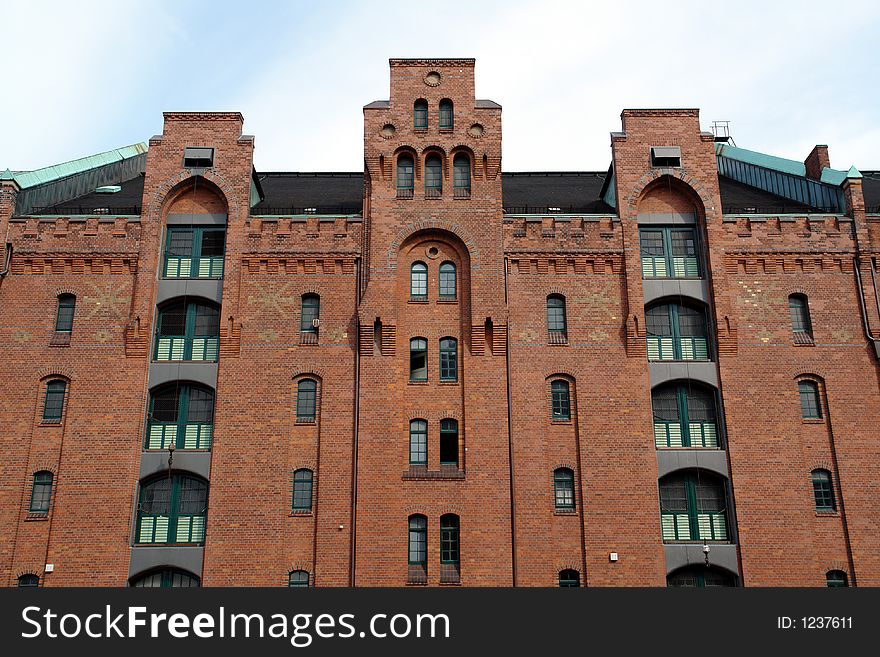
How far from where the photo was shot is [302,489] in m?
31.1

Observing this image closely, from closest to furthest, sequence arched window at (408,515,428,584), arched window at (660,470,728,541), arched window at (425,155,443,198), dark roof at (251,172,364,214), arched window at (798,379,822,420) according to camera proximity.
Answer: arched window at (408,515,428,584), arched window at (660,470,728,541), arched window at (798,379,822,420), arched window at (425,155,443,198), dark roof at (251,172,364,214)

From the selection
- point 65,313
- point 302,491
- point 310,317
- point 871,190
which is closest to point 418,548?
point 302,491

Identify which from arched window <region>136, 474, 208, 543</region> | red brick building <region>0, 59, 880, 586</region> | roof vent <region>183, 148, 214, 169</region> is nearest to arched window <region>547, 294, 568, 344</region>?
red brick building <region>0, 59, 880, 586</region>

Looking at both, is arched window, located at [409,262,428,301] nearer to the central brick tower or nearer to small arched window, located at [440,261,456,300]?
the central brick tower

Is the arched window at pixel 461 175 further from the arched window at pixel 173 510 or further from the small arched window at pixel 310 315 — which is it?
the arched window at pixel 173 510

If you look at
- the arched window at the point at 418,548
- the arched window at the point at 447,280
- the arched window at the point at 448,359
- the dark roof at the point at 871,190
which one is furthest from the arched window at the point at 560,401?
the dark roof at the point at 871,190

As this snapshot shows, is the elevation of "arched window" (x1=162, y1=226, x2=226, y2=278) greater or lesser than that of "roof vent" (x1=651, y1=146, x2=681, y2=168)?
lesser

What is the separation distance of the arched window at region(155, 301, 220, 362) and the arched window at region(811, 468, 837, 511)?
862 inches

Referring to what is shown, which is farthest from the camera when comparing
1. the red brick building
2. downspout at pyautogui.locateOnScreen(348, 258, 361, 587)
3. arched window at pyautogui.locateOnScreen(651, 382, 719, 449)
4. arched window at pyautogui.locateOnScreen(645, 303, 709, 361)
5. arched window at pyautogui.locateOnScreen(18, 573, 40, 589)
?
arched window at pyautogui.locateOnScreen(645, 303, 709, 361)

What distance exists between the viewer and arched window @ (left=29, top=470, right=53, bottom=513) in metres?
30.6

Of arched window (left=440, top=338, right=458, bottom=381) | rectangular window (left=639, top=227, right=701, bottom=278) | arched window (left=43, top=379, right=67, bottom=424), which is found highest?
rectangular window (left=639, top=227, right=701, bottom=278)

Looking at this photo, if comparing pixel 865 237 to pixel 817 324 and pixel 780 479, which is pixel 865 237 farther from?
pixel 780 479

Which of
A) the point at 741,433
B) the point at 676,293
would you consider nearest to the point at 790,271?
the point at 676,293

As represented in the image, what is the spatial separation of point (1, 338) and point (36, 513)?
6803 mm
